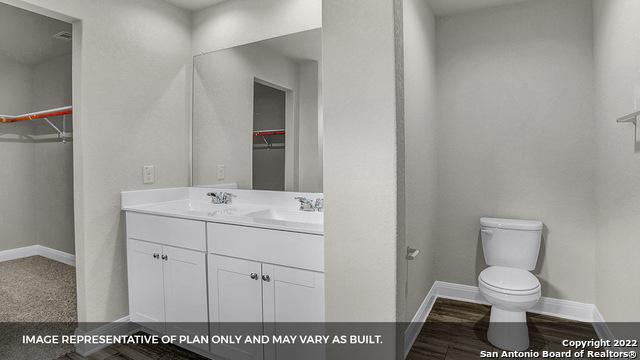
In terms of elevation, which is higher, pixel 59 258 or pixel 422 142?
pixel 422 142

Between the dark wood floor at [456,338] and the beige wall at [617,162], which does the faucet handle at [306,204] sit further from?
the beige wall at [617,162]

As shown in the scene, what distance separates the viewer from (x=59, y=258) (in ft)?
12.9

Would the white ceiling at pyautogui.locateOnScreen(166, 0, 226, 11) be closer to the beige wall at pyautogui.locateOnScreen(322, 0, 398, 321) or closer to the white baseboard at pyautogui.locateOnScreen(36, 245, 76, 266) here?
the beige wall at pyautogui.locateOnScreen(322, 0, 398, 321)

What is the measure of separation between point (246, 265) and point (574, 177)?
7.67 feet

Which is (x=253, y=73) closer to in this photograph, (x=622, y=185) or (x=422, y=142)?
(x=422, y=142)

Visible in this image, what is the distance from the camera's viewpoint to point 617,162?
76.9 inches

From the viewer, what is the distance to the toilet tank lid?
2.46 meters

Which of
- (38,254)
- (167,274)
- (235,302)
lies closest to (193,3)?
(167,274)

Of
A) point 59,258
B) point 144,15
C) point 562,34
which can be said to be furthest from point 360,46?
point 59,258

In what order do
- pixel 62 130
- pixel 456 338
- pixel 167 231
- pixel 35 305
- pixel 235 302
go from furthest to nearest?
pixel 62 130, pixel 35 305, pixel 456 338, pixel 167 231, pixel 235 302

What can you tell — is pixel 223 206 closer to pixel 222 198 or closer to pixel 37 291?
pixel 222 198

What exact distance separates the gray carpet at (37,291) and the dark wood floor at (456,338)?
77cm

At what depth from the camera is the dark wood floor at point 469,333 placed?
6.97 ft

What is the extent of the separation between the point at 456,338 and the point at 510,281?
20.3 inches
